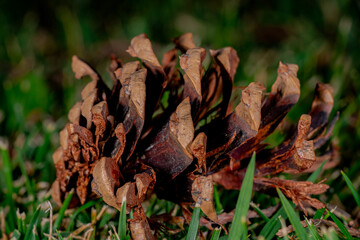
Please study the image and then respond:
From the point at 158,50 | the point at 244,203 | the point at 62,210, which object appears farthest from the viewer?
the point at 158,50

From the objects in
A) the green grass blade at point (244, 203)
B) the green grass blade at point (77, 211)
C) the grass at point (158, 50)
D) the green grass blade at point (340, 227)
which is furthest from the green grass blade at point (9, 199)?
the green grass blade at point (340, 227)

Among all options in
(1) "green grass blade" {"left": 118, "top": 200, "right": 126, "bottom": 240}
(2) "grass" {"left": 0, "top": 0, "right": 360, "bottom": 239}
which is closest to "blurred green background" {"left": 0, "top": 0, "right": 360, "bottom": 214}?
(2) "grass" {"left": 0, "top": 0, "right": 360, "bottom": 239}

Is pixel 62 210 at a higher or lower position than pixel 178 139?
lower

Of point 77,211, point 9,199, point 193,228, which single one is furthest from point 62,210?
point 193,228

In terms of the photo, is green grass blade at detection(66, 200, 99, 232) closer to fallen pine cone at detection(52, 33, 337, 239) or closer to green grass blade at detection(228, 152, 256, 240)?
fallen pine cone at detection(52, 33, 337, 239)

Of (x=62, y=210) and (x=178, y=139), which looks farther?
(x=62, y=210)

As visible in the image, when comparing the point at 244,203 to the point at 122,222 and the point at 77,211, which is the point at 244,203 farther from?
the point at 77,211

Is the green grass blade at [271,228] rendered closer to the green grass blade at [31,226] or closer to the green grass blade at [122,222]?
the green grass blade at [122,222]
